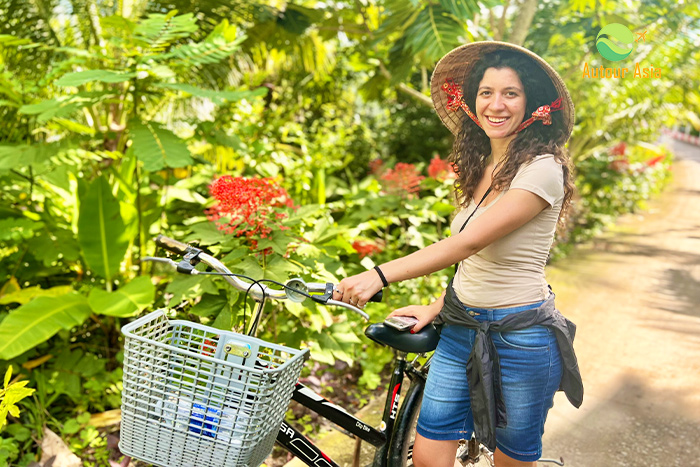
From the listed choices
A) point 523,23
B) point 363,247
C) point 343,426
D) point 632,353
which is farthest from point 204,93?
point 632,353

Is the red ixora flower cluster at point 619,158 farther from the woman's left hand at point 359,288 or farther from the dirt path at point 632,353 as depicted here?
the woman's left hand at point 359,288

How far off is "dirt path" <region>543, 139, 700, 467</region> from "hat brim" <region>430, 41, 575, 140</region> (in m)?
2.05

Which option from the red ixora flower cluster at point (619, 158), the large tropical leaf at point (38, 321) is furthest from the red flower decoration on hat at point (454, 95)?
the red ixora flower cluster at point (619, 158)

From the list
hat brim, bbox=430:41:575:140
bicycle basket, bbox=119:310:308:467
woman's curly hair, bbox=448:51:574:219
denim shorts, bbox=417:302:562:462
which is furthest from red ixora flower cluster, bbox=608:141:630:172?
bicycle basket, bbox=119:310:308:467

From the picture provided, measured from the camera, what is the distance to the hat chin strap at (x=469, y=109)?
67.3 inches

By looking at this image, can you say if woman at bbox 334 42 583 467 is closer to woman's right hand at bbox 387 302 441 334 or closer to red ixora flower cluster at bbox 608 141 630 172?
woman's right hand at bbox 387 302 441 334

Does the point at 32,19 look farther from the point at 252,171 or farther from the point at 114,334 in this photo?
A: the point at 114,334

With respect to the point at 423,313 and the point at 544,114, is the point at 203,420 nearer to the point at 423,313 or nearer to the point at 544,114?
the point at 423,313

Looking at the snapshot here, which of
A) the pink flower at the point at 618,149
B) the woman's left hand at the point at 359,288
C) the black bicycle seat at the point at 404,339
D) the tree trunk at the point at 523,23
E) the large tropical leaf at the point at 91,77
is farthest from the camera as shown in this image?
the pink flower at the point at 618,149

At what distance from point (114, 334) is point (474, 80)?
2883 millimetres

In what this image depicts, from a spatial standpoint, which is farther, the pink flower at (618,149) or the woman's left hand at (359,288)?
the pink flower at (618,149)

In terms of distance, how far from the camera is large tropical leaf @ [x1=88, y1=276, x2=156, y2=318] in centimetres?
299

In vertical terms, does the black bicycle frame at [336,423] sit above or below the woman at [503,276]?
below

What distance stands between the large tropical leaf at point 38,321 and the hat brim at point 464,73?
7.27 ft
